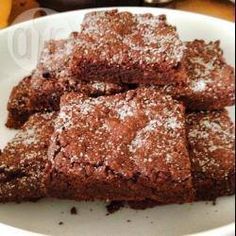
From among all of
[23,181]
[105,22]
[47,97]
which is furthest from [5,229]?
[105,22]

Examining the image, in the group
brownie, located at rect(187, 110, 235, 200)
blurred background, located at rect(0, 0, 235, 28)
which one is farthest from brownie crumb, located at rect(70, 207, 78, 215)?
blurred background, located at rect(0, 0, 235, 28)

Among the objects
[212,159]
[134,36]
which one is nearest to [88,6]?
[134,36]

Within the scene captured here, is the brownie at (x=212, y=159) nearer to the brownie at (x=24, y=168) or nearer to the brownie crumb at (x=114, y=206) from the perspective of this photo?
the brownie crumb at (x=114, y=206)

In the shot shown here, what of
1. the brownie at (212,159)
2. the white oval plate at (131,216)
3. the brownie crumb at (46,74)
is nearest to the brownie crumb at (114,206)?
the white oval plate at (131,216)

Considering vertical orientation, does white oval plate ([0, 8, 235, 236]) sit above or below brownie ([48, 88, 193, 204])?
below

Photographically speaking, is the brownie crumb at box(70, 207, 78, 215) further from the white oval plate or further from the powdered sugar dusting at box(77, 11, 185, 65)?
the powdered sugar dusting at box(77, 11, 185, 65)

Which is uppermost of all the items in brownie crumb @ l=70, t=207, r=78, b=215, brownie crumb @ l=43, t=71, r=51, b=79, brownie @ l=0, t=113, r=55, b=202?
brownie crumb @ l=43, t=71, r=51, b=79
